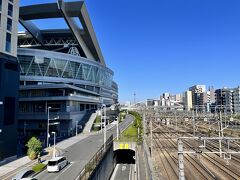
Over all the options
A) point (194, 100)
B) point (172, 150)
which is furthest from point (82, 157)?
point (194, 100)

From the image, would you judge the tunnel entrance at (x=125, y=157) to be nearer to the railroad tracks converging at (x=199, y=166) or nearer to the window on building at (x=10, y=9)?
the railroad tracks converging at (x=199, y=166)

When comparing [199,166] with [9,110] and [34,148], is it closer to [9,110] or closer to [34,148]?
[34,148]

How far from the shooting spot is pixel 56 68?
8050 centimetres

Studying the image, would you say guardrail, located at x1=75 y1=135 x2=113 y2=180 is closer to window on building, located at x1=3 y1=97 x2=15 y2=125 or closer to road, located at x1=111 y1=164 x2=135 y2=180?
road, located at x1=111 y1=164 x2=135 y2=180

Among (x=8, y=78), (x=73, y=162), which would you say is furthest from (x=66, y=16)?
(x=73, y=162)

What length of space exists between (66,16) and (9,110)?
50.0 metres

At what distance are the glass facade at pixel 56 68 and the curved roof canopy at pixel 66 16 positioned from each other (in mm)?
8188

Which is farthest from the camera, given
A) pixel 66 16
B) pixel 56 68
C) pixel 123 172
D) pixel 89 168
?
pixel 56 68

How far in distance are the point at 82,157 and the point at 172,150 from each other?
15272 millimetres

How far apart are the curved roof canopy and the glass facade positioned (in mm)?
8188

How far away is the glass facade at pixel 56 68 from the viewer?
3039 inches

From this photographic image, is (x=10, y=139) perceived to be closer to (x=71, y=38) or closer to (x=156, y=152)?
(x=156, y=152)

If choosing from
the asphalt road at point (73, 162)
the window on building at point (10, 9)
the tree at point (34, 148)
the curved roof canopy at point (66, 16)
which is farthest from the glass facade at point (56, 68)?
the tree at point (34, 148)

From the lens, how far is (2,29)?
35125 millimetres
